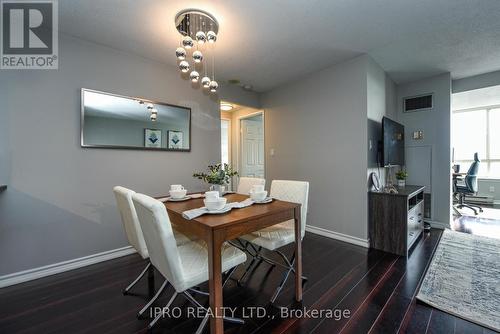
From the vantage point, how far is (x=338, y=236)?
10.2ft

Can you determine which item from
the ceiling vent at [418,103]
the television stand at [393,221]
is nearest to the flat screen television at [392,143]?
the ceiling vent at [418,103]

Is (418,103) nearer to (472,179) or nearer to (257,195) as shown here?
(472,179)

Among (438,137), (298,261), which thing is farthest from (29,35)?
(438,137)

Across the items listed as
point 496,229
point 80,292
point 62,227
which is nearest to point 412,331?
point 80,292

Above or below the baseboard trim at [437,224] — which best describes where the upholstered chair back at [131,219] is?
above

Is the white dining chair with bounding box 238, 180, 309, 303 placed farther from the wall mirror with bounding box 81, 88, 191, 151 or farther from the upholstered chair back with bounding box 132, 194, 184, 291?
the wall mirror with bounding box 81, 88, 191, 151

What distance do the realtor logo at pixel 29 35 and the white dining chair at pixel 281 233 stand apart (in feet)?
8.96

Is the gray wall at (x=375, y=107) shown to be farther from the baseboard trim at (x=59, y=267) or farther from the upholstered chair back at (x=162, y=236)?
the baseboard trim at (x=59, y=267)

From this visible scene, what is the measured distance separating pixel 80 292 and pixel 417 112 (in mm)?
5294

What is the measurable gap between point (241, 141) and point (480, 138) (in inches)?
246

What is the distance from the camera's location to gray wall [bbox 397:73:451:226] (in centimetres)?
345

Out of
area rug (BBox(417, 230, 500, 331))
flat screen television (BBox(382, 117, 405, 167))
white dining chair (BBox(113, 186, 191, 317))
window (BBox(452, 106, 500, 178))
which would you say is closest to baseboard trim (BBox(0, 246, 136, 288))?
white dining chair (BBox(113, 186, 191, 317))

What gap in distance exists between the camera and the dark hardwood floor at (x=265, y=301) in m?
1.47

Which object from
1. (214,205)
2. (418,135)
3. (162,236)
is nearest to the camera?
(162,236)
